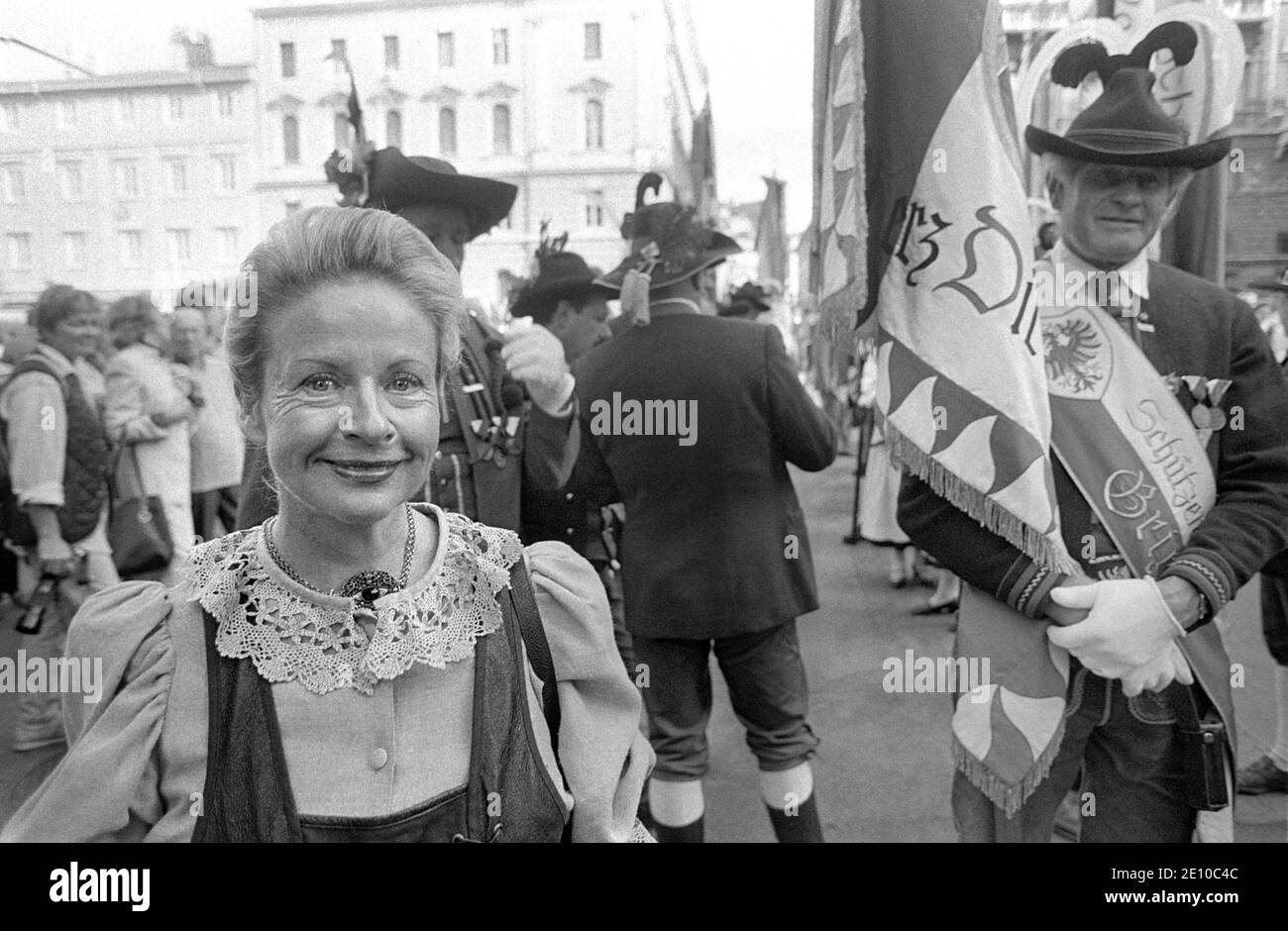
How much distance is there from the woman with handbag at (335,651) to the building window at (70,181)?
144 cm

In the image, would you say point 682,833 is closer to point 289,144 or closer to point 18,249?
point 289,144

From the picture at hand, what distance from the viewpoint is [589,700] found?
1.33 meters

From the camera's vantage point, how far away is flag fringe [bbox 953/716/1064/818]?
5.89 ft

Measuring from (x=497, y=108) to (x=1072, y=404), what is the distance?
5.38ft

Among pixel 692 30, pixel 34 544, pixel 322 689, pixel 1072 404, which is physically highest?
pixel 692 30

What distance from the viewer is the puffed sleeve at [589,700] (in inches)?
50.8

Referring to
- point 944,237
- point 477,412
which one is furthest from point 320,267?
point 944,237

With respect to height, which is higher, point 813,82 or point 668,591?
point 813,82

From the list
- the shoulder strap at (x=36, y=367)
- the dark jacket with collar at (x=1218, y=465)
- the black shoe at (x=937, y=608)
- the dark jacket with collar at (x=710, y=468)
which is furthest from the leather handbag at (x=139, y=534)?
the black shoe at (x=937, y=608)

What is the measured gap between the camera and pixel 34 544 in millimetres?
3385

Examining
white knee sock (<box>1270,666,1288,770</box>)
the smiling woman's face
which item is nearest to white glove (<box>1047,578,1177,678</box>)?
the smiling woman's face
